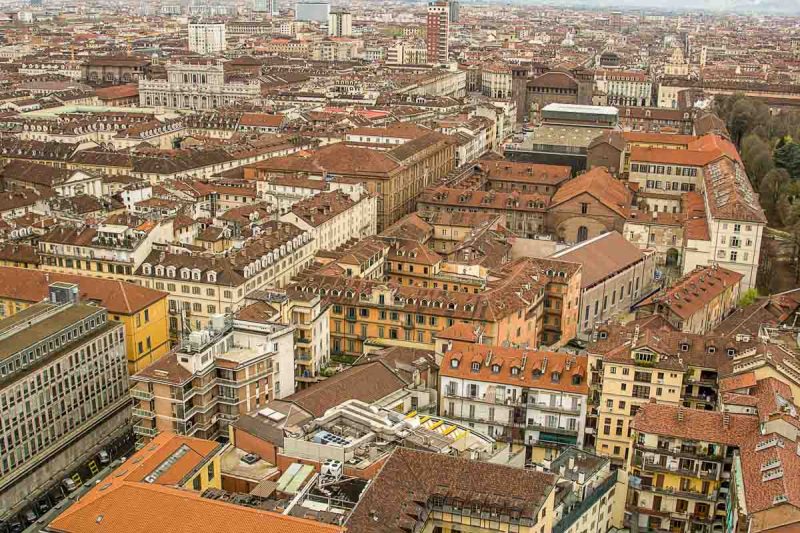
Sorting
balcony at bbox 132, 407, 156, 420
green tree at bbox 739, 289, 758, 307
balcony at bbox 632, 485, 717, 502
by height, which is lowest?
green tree at bbox 739, 289, 758, 307

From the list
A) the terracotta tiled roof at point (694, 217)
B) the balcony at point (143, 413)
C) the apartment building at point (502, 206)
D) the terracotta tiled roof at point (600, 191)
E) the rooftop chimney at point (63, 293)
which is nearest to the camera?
the balcony at point (143, 413)

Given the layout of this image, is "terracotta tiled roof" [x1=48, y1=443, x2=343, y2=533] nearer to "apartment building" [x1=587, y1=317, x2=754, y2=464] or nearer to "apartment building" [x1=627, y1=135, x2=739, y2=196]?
"apartment building" [x1=587, y1=317, x2=754, y2=464]

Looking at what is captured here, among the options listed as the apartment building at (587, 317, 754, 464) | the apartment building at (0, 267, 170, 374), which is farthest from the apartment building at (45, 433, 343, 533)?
the apartment building at (587, 317, 754, 464)

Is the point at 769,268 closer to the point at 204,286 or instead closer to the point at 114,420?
the point at 204,286

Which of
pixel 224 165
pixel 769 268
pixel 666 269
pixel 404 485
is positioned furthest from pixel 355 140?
pixel 404 485

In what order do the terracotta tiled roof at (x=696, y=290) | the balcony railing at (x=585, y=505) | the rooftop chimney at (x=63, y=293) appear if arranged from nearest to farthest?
the balcony railing at (x=585, y=505)
the rooftop chimney at (x=63, y=293)
the terracotta tiled roof at (x=696, y=290)

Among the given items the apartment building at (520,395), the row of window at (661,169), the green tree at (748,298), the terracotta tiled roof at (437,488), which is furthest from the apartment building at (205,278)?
the row of window at (661,169)

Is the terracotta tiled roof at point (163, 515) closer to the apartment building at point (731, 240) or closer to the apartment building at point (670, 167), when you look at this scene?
the apartment building at point (731, 240)
